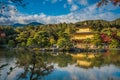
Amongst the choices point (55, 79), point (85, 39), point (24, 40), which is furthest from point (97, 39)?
point (55, 79)

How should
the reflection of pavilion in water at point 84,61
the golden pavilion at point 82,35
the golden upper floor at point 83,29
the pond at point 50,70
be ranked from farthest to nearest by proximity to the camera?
the golden upper floor at point 83,29 < the golden pavilion at point 82,35 < the reflection of pavilion in water at point 84,61 < the pond at point 50,70

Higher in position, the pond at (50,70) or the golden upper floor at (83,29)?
the pond at (50,70)

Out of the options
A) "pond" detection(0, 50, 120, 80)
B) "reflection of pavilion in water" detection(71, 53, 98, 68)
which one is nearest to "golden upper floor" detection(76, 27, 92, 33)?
"reflection of pavilion in water" detection(71, 53, 98, 68)

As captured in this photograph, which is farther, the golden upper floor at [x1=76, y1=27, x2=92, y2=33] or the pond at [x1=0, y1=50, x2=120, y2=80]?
the golden upper floor at [x1=76, y1=27, x2=92, y2=33]

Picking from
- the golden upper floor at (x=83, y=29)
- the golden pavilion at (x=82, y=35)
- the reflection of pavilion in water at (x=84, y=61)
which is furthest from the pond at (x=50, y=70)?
the golden upper floor at (x=83, y=29)

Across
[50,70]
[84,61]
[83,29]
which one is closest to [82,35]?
[83,29]

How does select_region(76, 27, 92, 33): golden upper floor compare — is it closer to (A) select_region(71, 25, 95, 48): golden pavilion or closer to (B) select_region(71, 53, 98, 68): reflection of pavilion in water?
(A) select_region(71, 25, 95, 48): golden pavilion

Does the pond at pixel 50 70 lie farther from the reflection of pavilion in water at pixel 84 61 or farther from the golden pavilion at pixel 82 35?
the golden pavilion at pixel 82 35

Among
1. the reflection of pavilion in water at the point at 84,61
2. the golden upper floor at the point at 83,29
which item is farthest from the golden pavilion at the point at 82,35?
the reflection of pavilion in water at the point at 84,61

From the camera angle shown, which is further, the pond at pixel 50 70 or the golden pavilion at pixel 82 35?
the golden pavilion at pixel 82 35

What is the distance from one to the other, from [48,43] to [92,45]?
Result: 6583 millimetres

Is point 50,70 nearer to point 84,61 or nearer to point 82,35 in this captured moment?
point 84,61

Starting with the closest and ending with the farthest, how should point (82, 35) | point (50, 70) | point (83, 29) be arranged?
1. point (50, 70)
2. point (82, 35)
3. point (83, 29)

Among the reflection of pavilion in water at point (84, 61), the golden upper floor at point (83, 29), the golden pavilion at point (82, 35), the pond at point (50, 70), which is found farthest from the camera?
the golden upper floor at point (83, 29)
